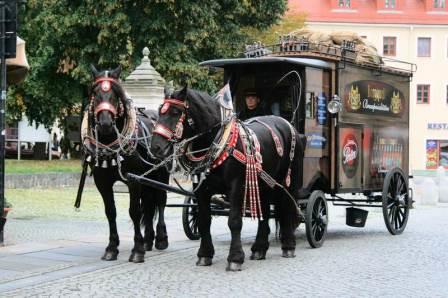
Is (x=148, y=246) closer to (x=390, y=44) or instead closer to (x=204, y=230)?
(x=204, y=230)

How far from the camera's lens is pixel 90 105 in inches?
357

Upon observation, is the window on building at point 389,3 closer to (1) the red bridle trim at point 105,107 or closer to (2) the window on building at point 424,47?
(2) the window on building at point 424,47

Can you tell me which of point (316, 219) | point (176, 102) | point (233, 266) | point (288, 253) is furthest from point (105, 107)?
point (316, 219)

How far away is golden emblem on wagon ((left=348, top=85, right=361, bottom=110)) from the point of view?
12.3 meters

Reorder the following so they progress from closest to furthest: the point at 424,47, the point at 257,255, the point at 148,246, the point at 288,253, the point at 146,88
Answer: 1. the point at 257,255
2. the point at 288,253
3. the point at 148,246
4. the point at 146,88
5. the point at 424,47

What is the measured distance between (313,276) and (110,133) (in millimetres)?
2994

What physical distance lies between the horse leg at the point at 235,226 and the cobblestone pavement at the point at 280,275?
5.6 inches

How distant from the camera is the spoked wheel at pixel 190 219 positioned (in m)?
11.5

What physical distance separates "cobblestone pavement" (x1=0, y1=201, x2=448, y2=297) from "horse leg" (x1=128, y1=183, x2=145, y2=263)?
13 cm

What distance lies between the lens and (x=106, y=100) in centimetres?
878

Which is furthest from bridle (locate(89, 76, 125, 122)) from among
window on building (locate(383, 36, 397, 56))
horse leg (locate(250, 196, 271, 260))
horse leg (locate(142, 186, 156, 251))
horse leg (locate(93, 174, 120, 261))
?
window on building (locate(383, 36, 397, 56))

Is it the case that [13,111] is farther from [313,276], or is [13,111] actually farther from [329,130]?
[313,276]

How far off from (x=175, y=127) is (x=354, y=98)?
189 inches

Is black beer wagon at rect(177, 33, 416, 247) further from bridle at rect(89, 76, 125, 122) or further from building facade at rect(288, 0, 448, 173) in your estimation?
building facade at rect(288, 0, 448, 173)
